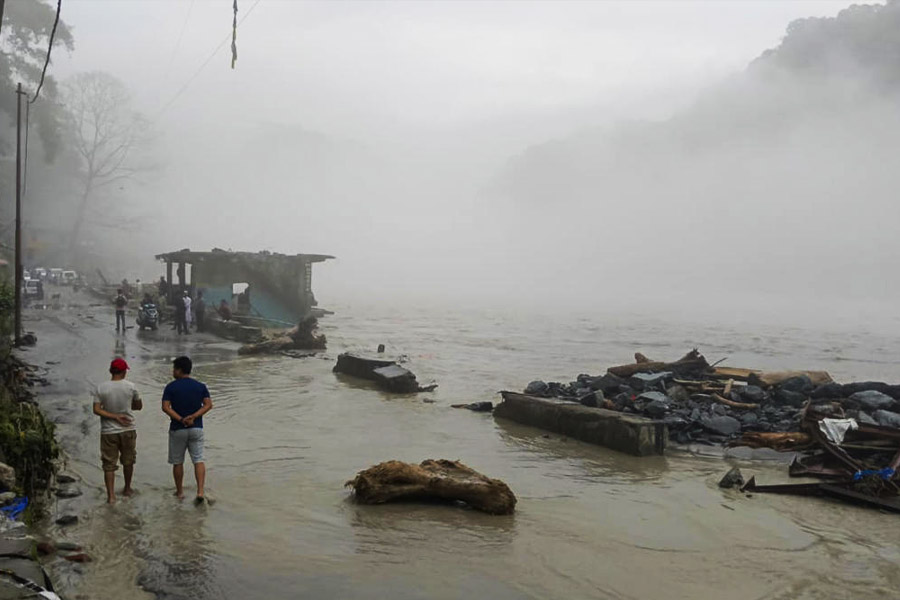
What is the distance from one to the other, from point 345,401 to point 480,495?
816cm

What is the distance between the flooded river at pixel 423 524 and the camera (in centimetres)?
575

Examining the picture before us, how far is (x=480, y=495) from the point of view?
7.65 metres

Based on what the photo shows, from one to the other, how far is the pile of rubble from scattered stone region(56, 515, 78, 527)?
366 inches

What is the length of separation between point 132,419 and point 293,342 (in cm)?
1699

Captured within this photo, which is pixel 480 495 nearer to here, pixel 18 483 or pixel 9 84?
pixel 18 483

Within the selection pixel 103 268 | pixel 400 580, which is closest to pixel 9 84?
pixel 103 268

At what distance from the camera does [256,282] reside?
33.3 m

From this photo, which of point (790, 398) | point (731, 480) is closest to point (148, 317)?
point (790, 398)

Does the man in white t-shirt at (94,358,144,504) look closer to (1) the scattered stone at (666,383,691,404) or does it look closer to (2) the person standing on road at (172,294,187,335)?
(1) the scattered stone at (666,383,691,404)

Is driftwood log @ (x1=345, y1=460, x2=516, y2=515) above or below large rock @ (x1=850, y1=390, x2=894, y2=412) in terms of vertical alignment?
below

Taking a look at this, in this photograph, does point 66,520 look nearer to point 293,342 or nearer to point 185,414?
point 185,414

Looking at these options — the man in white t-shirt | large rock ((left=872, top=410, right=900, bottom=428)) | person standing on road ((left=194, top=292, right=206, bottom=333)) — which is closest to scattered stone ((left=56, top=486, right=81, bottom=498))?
the man in white t-shirt

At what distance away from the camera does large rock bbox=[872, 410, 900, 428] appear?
11805mm

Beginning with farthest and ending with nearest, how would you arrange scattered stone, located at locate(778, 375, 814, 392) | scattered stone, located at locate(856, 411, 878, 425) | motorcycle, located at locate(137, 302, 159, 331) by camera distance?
motorcycle, located at locate(137, 302, 159, 331) < scattered stone, located at locate(778, 375, 814, 392) < scattered stone, located at locate(856, 411, 878, 425)
